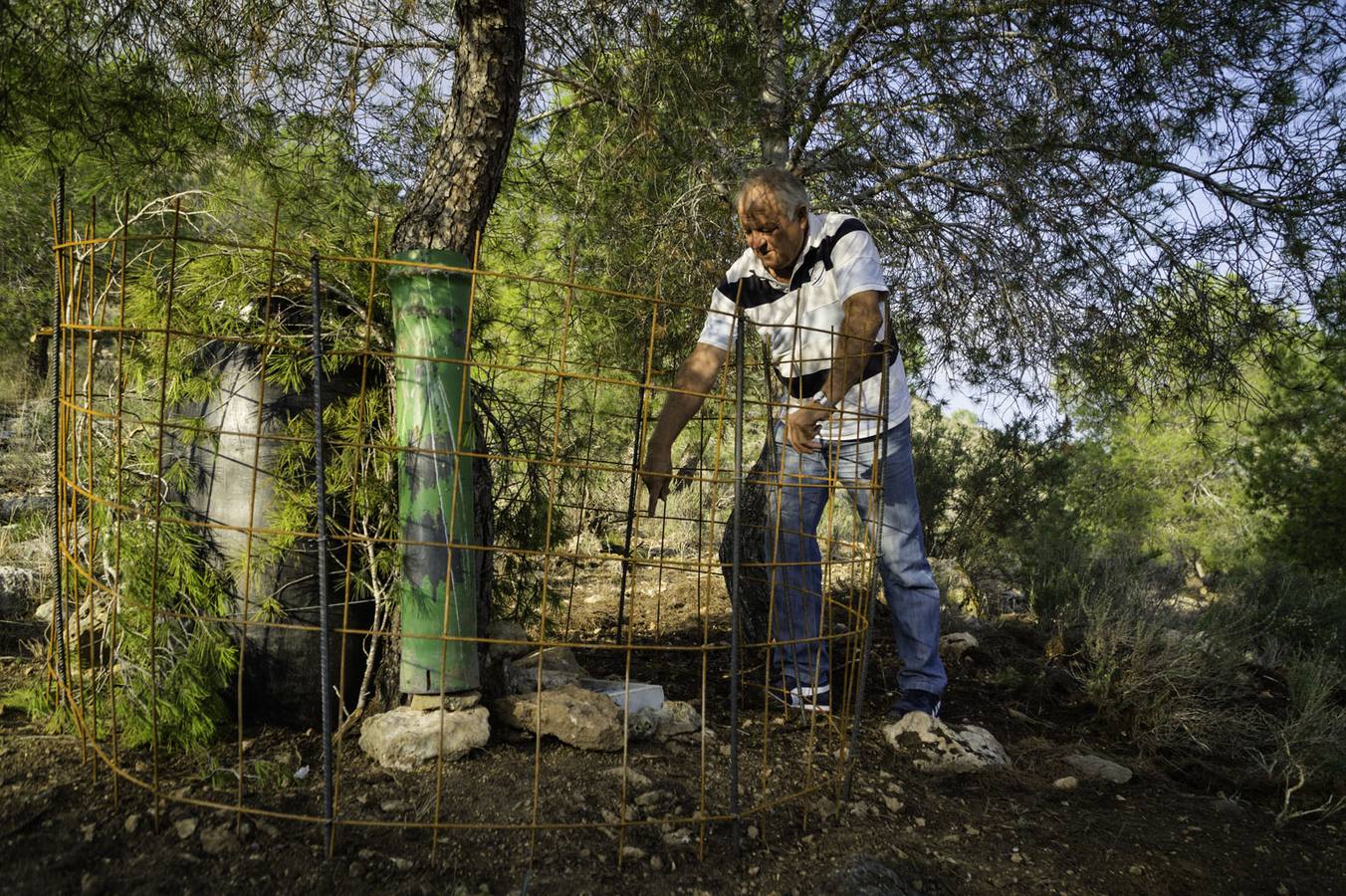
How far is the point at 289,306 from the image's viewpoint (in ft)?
8.61

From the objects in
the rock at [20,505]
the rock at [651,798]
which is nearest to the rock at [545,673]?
the rock at [651,798]

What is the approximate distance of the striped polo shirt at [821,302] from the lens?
2.85 metres

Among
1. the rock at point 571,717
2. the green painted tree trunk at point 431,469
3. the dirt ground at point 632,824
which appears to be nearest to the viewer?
the dirt ground at point 632,824

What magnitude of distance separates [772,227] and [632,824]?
1.84 metres

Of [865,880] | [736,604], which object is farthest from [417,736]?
[865,880]

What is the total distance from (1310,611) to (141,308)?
6.64 metres

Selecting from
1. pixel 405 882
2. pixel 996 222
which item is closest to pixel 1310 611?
pixel 996 222

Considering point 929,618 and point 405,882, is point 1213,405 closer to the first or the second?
point 929,618

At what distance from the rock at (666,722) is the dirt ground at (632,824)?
59 mm

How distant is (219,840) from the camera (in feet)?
6.35

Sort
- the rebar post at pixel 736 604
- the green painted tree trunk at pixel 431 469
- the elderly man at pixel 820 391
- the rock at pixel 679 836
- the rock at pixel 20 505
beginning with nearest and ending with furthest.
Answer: the rebar post at pixel 736 604 → the rock at pixel 679 836 → the green painted tree trunk at pixel 431 469 → the elderly man at pixel 820 391 → the rock at pixel 20 505

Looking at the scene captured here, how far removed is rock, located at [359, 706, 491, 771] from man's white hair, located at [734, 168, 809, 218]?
5.94 ft

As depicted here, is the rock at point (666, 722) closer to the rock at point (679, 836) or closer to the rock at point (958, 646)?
the rock at point (679, 836)

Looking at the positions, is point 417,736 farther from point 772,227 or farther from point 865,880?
point 772,227
